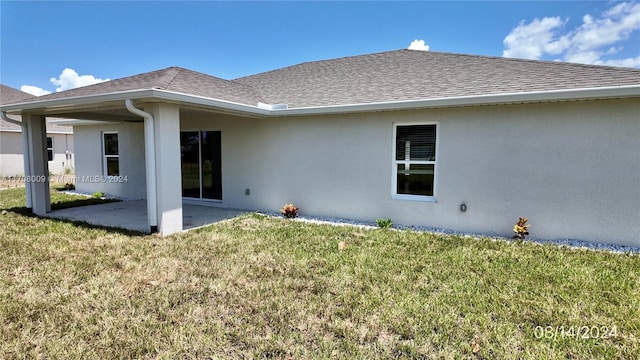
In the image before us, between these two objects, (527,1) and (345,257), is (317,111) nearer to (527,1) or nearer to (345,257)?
(345,257)

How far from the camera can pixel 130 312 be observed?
371cm

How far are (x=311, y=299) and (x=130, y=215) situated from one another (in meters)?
7.45

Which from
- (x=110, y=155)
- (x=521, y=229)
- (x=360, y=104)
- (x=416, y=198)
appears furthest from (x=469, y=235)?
(x=110, y=155)

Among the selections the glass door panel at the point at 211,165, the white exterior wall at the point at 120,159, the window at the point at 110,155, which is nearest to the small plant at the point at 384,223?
the glass door panel at the point at 211,165

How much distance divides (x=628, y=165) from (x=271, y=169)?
7.98 meters

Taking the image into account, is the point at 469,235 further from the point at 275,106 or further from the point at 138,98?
the point at 138,98

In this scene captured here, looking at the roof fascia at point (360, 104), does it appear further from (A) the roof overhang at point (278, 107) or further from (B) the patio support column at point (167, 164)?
(B) the patio support column at point (167, 164)

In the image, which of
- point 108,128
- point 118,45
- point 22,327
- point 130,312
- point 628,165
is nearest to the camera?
point 22,327

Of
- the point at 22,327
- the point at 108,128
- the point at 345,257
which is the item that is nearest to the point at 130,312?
the point at 22,327

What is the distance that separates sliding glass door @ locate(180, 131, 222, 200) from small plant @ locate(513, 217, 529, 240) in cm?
833

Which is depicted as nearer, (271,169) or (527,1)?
(271,169)

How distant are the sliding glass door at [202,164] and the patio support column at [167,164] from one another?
3.45 meters

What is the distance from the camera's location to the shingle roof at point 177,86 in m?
7.36

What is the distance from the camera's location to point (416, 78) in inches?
351
